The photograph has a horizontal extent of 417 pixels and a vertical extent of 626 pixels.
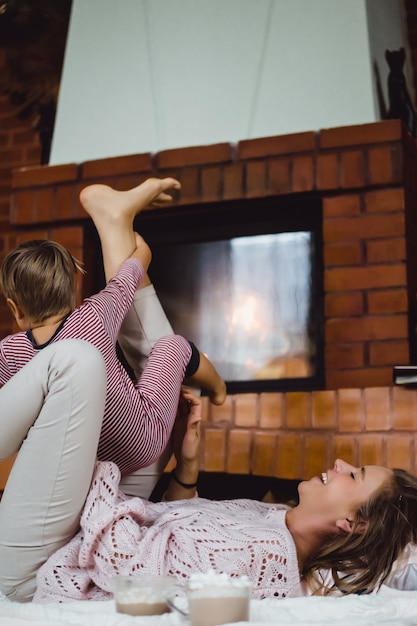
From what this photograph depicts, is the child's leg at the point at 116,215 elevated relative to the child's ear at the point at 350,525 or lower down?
elevated

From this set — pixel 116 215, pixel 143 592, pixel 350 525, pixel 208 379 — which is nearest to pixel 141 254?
pixel 116 215

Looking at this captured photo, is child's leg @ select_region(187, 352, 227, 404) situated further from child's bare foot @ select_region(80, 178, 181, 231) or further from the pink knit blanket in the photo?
the pink knit blanket

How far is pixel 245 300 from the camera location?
2670 mm

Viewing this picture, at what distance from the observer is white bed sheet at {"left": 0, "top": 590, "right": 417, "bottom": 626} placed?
40.4 inches

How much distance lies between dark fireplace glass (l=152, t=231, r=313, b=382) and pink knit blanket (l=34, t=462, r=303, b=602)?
120 centimetres

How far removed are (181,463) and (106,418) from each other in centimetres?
39

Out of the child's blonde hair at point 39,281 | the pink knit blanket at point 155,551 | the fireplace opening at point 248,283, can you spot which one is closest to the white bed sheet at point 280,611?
the pink knit blanket at point 155,551

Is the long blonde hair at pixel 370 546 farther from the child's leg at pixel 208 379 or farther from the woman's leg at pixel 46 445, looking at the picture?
the child's leg at pixel 208 379

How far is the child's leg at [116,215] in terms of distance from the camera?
1.97 m

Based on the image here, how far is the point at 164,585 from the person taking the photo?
0.97 metres

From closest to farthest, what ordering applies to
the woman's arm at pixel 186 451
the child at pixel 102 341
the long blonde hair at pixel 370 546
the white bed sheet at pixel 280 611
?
the white bed sheet at pixel 280 611 < the long blonde hair at pixel 370 546 < the child at pixel 102 341 < the woman's arm at pixel 186 451

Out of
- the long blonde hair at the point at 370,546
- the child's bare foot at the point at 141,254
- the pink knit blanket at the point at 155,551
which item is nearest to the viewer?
the pink knit blanket at the point at 155,551

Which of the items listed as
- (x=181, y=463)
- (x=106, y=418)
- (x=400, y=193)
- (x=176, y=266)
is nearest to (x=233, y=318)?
(x=176, y=266)

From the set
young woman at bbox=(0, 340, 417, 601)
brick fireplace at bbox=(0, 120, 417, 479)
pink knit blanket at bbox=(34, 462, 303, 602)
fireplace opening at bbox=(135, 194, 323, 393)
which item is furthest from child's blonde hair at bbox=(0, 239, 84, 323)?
fireplace opening at bbox=(135, 194, 323, 393)
